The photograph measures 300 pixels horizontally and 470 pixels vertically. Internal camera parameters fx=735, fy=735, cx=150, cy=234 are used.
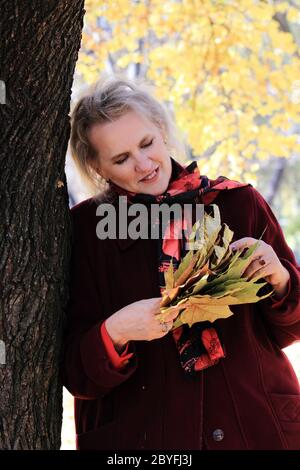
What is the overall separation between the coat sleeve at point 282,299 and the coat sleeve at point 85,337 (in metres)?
0.50

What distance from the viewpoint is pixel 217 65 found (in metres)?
6.47

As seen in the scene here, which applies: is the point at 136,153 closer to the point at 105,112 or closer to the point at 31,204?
the point at 105,112

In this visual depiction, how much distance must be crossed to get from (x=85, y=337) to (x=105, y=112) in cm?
81

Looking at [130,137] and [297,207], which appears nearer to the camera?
[130,137]

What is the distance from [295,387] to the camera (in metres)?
2.57

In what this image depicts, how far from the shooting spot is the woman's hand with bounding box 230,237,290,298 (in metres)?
2.37

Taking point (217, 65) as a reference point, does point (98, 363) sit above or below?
below

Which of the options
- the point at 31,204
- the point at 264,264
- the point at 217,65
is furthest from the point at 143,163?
the point at 217,65

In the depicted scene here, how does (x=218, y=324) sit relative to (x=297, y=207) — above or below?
below

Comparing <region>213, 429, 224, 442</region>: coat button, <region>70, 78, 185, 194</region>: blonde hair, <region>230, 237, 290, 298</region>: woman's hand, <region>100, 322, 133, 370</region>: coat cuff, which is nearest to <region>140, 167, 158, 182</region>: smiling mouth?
<region>70, 78, 185, 194</region>: blonde hair

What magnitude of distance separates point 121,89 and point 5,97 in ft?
1.69

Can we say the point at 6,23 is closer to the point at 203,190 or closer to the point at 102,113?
the point at 102,113

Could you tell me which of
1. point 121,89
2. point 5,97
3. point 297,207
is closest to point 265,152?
point 121,89
